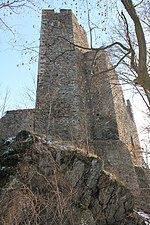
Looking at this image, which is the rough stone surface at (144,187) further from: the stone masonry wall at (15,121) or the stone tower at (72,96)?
the stone masonry wall at (15,121)

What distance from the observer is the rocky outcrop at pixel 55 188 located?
19.5ft

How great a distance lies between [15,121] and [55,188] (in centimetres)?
702

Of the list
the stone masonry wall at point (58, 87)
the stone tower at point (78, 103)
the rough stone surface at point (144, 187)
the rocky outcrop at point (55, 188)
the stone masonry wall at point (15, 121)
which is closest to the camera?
the rocky outcrop at point (55, 188)

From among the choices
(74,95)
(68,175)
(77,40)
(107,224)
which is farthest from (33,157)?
(77,40)

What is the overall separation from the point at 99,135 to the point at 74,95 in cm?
188

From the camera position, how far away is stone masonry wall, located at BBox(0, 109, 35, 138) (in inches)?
505

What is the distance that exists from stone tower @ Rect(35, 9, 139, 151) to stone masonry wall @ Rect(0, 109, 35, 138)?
5.21ft

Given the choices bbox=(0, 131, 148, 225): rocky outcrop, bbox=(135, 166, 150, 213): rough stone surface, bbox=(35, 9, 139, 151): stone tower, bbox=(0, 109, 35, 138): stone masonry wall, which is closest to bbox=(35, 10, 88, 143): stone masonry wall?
bbox=(35, 9, 139, 151): stone tower

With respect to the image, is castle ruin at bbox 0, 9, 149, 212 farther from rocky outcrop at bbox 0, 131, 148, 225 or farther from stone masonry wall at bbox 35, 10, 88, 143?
rocky outcrop at bbox 0, 131, 148, 225

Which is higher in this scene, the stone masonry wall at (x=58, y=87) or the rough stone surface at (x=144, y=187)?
the stone masonry wall at (x=58, y=87)

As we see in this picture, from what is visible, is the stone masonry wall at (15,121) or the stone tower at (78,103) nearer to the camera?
the stone tower at (78,103)

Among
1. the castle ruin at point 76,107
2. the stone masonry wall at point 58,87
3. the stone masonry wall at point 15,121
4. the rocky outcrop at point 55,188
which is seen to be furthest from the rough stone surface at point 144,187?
the stone masonry wall at point 15,121

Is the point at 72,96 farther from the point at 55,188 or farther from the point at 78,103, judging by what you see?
the point at 55,188

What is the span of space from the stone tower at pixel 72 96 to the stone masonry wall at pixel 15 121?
1.59 metres
